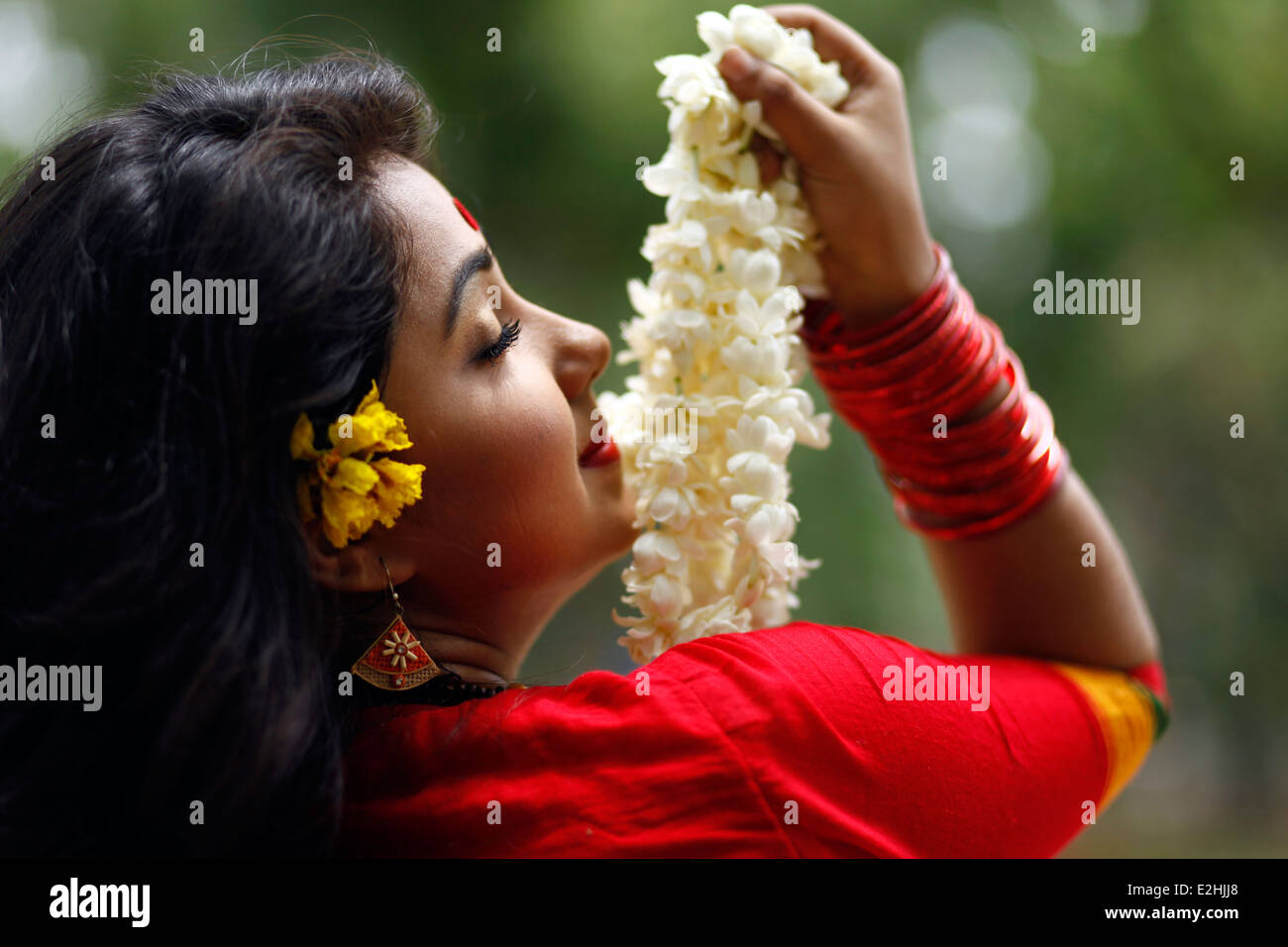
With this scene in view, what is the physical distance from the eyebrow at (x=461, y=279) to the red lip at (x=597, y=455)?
26cm

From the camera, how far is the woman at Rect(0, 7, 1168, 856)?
Result: 3.21 feet

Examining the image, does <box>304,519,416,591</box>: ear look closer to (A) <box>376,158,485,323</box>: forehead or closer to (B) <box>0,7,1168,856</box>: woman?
(B) <box>0,7,1168,856</box>: woman

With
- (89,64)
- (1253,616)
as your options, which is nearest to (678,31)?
(89,64)

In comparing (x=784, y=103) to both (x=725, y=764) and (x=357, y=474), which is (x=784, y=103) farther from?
(x=725, y=764)

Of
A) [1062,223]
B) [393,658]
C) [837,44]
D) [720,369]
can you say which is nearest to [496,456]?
[393,658]

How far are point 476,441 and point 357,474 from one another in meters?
0.14

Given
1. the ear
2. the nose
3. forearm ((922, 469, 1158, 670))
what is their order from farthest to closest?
forearm ((922, 469, 1158, 670)) < the nose < the ear

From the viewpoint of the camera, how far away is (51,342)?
3.38 feet

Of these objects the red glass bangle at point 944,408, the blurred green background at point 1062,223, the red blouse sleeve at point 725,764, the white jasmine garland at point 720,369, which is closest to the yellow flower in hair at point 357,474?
the red blouse sleeve at point 725,764

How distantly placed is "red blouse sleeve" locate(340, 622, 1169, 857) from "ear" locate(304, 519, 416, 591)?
15 cm

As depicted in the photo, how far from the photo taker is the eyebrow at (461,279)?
3.61ft

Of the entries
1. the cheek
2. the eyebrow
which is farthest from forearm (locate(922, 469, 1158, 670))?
the eyebrow

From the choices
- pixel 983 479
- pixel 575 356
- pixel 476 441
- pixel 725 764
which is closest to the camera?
pixel 725 764

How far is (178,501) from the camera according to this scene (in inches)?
38.8
